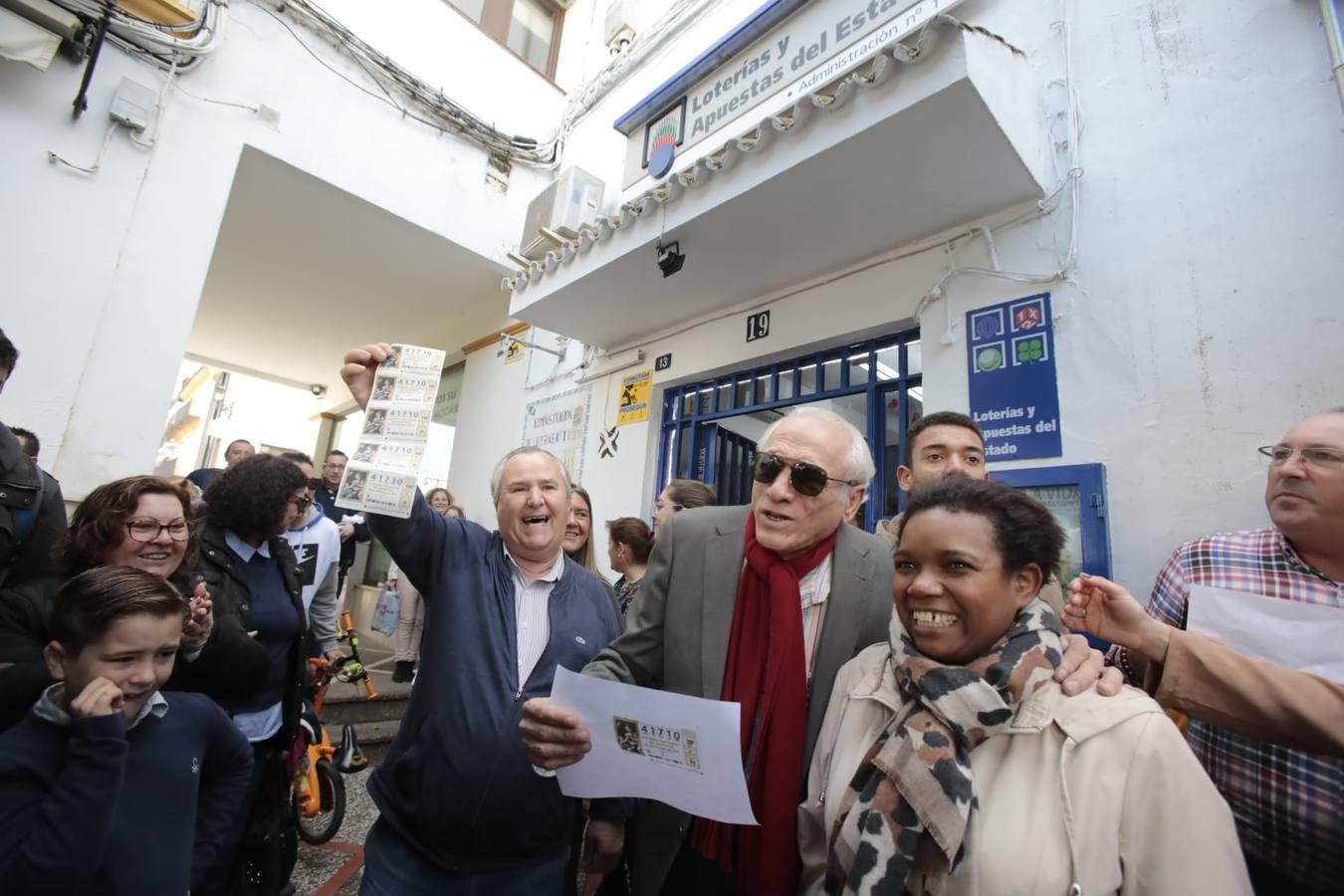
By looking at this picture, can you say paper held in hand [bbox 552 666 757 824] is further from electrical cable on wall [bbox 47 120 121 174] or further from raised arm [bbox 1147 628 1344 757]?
electrical cable on wall [bbox 47 120 121 174]

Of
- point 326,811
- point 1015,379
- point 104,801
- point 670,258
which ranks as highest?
point 670,258

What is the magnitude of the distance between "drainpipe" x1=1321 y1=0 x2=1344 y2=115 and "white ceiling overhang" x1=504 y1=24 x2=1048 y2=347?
3.86 feet

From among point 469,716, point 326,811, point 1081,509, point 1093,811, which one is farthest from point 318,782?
point 1081,509

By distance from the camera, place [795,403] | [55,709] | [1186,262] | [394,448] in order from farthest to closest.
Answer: [795,403], [1186,262], [394,448], [55,709]

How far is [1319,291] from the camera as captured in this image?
9.00 feet

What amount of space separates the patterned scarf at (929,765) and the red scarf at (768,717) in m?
0.14

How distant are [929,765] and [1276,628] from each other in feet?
2.95

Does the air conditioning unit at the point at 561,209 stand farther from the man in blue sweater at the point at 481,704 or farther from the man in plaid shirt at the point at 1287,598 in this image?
the man in plaid shirt at the point at 1287,598

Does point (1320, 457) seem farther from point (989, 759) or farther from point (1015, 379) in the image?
point (1015, 379)

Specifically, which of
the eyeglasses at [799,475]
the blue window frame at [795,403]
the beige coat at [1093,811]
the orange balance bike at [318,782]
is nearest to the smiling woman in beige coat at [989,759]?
the beige coat at [1093,811]

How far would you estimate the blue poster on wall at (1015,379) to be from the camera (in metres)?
3.43

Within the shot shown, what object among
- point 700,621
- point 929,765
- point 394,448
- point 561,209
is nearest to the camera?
point 929,765

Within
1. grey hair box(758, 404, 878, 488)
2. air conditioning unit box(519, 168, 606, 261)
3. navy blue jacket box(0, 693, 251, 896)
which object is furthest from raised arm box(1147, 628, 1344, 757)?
air conditioning unit box(519, 168, 606, 261)

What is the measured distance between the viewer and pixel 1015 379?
3.55 metres
